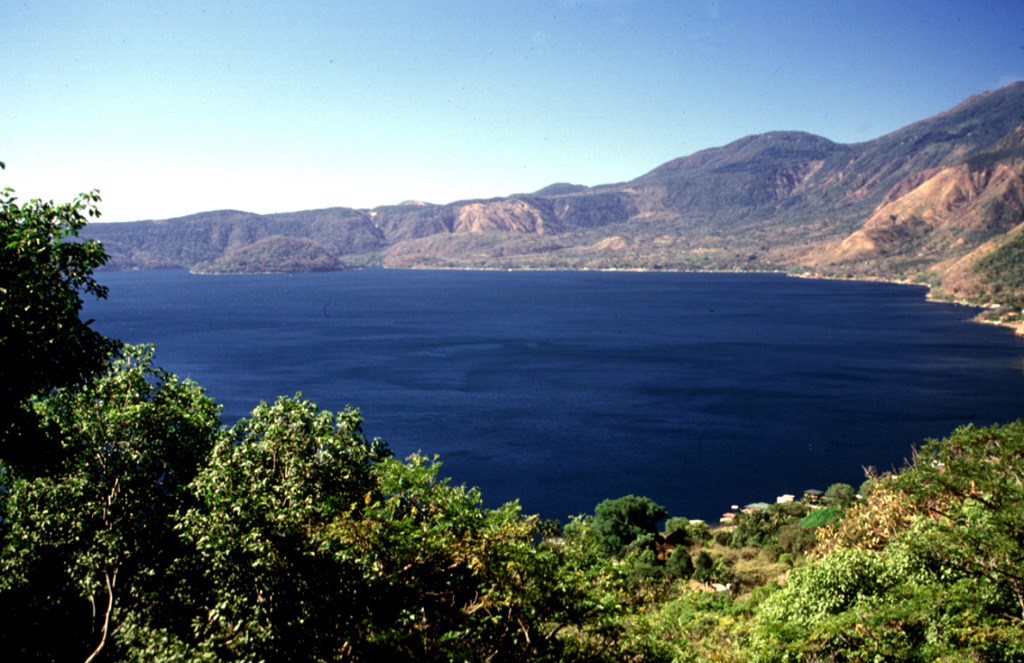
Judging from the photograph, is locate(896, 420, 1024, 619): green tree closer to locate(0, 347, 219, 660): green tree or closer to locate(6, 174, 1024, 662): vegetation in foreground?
locate(6, 174, 1024, 662): vegetation in foreground

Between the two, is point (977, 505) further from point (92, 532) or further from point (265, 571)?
point (92, 532)

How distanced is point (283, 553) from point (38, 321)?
547cm

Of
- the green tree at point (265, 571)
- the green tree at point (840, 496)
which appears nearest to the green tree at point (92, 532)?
the green tree at point (265, 571)

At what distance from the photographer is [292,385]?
238ft

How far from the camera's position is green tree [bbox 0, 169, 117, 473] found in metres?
10.6

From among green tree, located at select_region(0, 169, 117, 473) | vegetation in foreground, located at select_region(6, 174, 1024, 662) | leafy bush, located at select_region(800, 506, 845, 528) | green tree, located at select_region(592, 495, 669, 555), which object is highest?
green tree, located at select_region(0, 169, 117, 473)

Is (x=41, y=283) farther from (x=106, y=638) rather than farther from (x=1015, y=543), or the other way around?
(x=1015, y=543)

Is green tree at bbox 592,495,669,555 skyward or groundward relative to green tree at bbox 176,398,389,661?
groundward

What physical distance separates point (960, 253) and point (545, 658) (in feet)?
742

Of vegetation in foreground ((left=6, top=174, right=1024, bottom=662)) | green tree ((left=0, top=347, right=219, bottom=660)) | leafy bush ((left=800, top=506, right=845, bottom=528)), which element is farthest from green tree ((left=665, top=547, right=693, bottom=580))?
green tree ((left=0, top=347, right=219, bottom=660))

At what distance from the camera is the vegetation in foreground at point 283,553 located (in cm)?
937

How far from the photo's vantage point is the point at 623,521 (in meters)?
36.7

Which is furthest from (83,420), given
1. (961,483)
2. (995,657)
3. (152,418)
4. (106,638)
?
(961,483)

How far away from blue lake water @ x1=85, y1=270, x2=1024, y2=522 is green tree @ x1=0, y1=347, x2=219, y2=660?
3075 centimetres
